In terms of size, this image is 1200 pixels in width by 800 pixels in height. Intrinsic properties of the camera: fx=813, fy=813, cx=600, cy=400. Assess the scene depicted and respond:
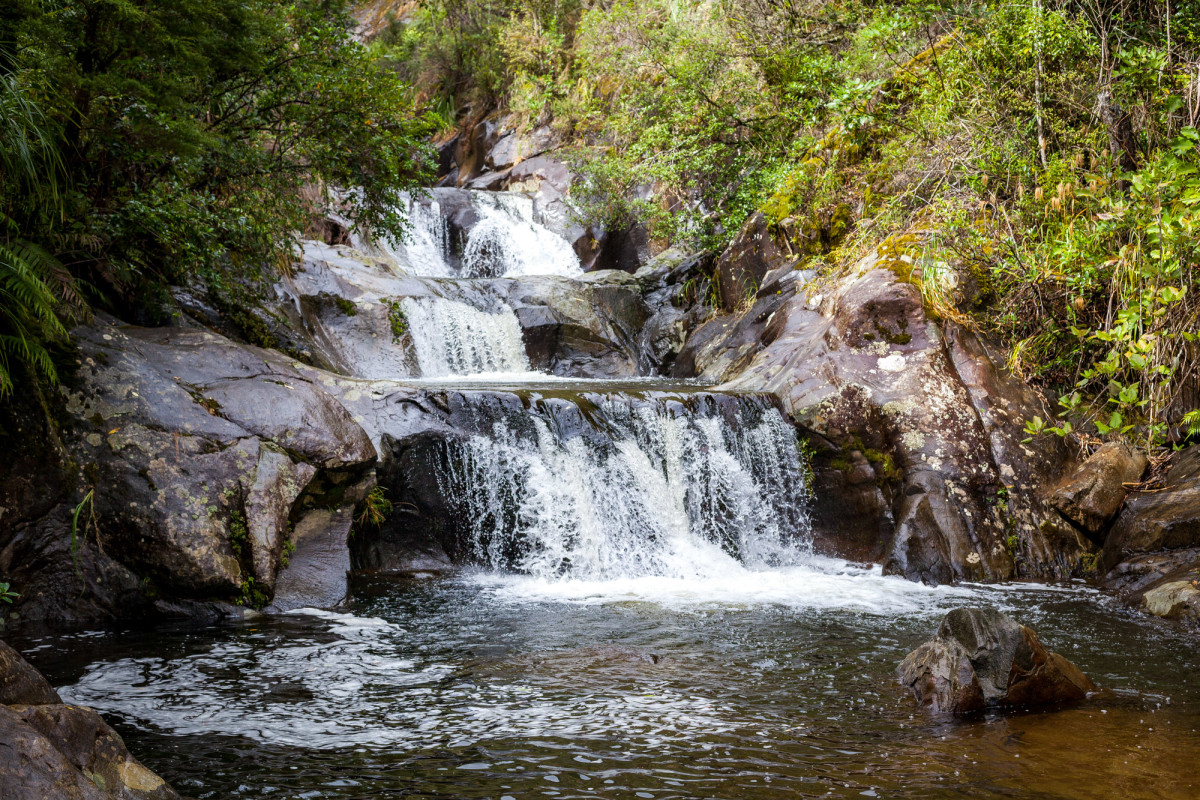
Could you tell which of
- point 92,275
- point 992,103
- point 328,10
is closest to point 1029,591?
point 992,103

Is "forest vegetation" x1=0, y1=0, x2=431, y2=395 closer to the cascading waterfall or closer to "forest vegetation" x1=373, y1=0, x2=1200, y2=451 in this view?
"forest vegetation" x1=373, y1=0, x2=1200, y2=451

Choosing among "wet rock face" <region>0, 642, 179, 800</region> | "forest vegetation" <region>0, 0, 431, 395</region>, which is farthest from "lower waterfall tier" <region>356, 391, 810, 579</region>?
"wet rock face" <region>0, 642, 179, 800</region>

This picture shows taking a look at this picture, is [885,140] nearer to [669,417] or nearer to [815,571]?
[669,417]

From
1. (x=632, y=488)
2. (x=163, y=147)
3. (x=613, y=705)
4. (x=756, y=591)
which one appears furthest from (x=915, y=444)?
(x=163, y=147)

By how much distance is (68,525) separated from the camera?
5.69 m

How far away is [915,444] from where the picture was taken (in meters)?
8.34

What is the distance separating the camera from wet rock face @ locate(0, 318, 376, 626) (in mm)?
5613

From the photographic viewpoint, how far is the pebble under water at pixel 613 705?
3.33 metres

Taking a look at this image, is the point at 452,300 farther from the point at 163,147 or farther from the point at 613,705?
the point at 613,705

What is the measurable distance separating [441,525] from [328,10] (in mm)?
6570

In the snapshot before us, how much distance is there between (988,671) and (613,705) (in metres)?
1.98

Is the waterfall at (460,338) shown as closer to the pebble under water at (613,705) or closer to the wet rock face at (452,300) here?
the wet rock face at (452,300)

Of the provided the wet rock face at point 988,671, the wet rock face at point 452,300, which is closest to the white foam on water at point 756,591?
the wet rock face at point 988,671

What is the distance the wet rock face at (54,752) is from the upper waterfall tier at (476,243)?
14284mm
